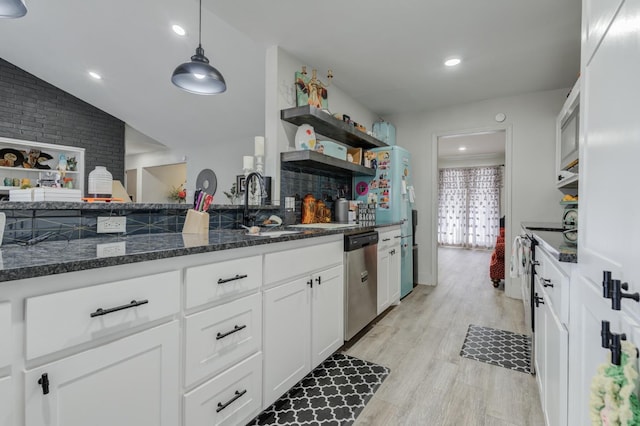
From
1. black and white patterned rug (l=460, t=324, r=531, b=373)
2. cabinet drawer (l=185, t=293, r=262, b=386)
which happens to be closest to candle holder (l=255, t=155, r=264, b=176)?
cabinet drawer (l=185, t=293, r=262, b=386)

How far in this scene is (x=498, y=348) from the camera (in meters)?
2.34

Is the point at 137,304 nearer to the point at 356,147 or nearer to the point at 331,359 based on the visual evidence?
the point at 331,359

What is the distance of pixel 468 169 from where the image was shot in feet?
26.0

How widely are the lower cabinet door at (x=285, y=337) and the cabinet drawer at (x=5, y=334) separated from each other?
3.06 ft

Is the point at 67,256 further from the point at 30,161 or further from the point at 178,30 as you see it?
the point at 30,161

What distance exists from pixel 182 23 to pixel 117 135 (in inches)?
125

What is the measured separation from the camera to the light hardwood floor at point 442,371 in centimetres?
158

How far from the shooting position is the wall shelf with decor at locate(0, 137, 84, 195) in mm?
3559

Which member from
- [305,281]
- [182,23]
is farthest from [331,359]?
[182,23]

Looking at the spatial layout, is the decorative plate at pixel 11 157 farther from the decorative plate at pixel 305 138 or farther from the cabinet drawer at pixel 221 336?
the cabinet drawer at pixel 221 336

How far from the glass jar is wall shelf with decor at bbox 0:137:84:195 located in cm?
271

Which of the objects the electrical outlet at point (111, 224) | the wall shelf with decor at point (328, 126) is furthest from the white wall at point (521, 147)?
the electrical outlet at point (111, 224)

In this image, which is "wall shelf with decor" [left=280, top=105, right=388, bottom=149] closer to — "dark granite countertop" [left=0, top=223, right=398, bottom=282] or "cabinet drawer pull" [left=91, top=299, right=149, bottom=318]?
"dark granite countertop" [left=0, top=223, right=398, bottom=282]

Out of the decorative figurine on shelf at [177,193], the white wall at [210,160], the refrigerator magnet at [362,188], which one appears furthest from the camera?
the decorative figurine on shelf at [177,193]
